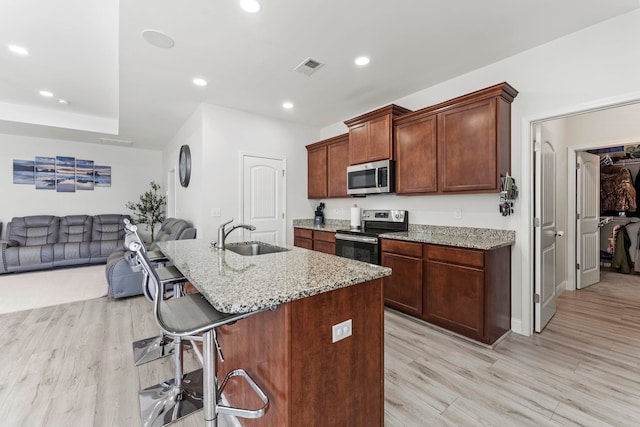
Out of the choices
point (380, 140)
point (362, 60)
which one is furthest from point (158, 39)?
point (380, 140)

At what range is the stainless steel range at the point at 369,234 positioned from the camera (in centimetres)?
329

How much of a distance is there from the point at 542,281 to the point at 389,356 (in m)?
1.77

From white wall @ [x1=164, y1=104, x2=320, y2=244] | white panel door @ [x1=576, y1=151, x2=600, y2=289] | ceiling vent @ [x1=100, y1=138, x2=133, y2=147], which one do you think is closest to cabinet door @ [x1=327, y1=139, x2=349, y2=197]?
white wall @ [x1=164, y1=104, x2=320, y2=244]

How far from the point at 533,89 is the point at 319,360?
3.06m

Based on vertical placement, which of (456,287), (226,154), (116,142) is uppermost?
(116,142)

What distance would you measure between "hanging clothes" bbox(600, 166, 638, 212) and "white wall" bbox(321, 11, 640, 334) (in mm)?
4132

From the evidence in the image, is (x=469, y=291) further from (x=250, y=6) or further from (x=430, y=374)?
(x=250, y=6)

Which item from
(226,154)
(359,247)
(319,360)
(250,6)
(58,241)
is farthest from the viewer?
(58,241)

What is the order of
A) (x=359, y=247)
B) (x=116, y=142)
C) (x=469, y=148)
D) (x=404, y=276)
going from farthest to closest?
1. (x=116, y=142)
2. (x=359, y=247)
3. (x=404, y=276)
4. (x=469, y=148)

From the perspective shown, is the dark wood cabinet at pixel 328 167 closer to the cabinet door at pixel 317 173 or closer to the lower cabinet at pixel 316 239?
the cabinet door at pixel 317 173

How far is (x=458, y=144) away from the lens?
2.83 m

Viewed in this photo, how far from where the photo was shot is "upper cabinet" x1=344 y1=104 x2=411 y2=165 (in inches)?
136

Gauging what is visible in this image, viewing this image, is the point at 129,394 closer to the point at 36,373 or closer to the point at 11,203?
the point at 36,373

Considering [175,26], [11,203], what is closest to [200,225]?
[175,26]
